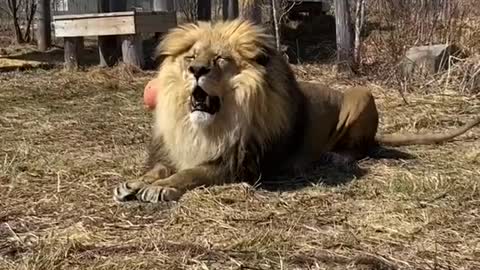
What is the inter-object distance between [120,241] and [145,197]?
1.76ft

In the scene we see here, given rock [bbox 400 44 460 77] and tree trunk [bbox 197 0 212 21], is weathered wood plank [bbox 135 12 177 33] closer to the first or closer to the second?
tree trunk [bbox 197 0 212 21]

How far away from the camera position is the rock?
798 cm

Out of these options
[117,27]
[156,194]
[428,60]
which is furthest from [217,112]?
[117,27]

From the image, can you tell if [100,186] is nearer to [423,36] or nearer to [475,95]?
[475,95]

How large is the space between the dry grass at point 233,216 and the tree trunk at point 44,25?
23.5 ft

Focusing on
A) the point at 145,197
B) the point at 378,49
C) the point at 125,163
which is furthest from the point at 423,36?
the point at 145,197

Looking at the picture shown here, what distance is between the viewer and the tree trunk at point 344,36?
9.00 metres

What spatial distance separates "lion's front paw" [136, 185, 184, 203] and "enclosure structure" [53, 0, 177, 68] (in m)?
6.40

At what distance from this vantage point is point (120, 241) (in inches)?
125

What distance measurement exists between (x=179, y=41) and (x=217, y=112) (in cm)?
42

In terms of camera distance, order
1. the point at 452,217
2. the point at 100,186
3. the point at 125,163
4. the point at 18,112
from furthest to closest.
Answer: the point at 18,112, the point at 125,163, the point at 100,186, the point at 452,217

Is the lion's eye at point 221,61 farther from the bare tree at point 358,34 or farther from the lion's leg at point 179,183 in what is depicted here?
the bare tree at point 358,34

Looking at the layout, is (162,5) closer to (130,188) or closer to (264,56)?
(264,56)

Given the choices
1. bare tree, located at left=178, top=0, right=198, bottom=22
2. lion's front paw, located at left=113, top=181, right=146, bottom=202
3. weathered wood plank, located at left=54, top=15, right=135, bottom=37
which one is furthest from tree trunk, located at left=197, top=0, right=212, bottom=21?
lion's front paw, located at left=113, top=181, right=146, bottom=202
